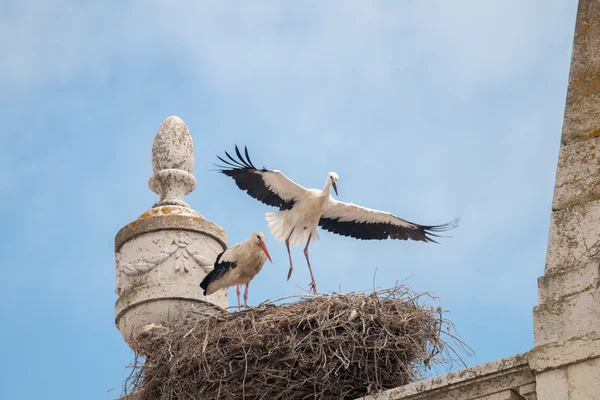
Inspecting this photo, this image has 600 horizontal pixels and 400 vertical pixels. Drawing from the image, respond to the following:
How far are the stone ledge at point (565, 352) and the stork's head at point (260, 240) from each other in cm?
523

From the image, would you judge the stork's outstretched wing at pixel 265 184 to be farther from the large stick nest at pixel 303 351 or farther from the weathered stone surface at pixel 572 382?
the weathered stone surface at pixel 572 382

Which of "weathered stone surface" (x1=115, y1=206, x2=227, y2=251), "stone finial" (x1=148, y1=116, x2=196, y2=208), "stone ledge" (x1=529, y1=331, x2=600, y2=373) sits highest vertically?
"stone finial" (x1=148, y1=116, x2=196, y2=208)

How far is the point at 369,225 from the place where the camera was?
12.2m

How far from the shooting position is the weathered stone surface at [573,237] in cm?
645

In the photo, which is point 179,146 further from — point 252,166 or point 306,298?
point 306,298

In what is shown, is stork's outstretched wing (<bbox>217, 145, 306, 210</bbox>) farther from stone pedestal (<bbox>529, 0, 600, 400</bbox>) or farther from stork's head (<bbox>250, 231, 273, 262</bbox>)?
stone pedestal (<bbox>529, 0, 600, 400</bbox>)

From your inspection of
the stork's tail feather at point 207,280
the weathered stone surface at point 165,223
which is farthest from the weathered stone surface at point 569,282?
the weathered stone surface at point 165,223

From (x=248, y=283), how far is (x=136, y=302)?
154cm

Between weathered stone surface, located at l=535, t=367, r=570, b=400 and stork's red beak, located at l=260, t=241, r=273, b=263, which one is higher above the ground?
stork's red beak, located at l=260, t=241, r=273, b=263

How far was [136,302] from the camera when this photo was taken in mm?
10250

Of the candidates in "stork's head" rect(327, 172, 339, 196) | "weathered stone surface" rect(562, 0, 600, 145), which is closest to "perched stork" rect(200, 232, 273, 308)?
"stork's head" rect(327, 172, 339, 196)

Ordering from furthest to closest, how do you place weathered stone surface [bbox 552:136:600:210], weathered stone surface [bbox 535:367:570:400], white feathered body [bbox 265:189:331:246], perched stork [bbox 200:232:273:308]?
white feathered body [bbox 265:189:331:246] → perched stork [bbox 200:232:273:308] → weathered stone surface [bbox 552:136:600:210] → weathered stone surface [bbox 535:367:570:400]

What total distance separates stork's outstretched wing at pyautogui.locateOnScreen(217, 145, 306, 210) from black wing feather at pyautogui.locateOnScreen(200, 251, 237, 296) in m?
1.11

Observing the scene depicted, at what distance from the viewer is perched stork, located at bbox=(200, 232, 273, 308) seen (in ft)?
34.2
